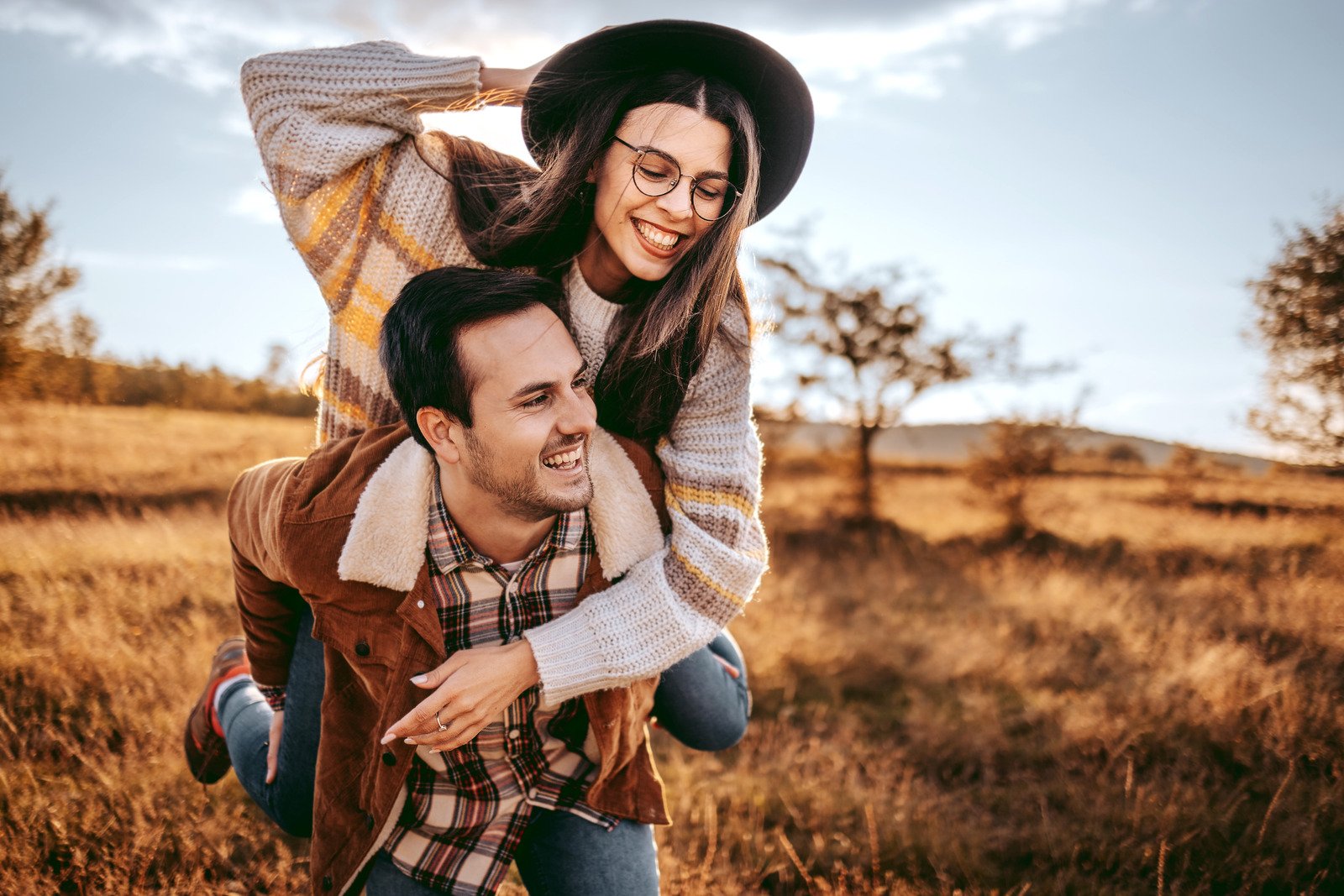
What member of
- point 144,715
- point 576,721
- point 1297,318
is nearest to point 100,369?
point 144,715

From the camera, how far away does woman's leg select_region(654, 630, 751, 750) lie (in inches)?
106

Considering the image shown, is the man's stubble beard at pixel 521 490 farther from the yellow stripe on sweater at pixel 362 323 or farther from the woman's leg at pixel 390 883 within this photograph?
the woman's leg at pixel 390 883

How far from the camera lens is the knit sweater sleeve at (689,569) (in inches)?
85.1

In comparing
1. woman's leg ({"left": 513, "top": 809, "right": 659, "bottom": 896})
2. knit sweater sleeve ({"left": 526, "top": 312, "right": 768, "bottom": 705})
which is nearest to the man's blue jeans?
woman's leg ({"left": 513, "top": 809, "right": 659, "bottom": 896})

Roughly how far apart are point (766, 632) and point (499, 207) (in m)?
4.14

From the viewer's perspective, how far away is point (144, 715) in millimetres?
3605

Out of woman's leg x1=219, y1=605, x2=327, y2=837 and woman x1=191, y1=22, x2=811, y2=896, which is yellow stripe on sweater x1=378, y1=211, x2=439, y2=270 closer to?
woman x1=191, y1=22, x2=811, y2=896

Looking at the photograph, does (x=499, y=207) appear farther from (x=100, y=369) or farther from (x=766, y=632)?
(x=100, y=369)

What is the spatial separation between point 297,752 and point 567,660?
3.56ft

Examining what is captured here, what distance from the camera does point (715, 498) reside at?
7.56 ft

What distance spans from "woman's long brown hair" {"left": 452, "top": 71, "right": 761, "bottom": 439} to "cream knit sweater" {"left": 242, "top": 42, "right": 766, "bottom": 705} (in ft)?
0.29

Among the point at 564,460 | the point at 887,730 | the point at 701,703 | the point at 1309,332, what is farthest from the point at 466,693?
the point at 1309,332

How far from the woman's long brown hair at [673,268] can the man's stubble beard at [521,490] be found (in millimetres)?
314

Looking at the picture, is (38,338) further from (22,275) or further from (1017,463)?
(1017,463)
